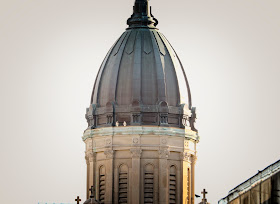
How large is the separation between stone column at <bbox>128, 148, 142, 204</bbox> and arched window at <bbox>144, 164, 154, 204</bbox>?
767mm

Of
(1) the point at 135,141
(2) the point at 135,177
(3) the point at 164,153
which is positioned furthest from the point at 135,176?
(3) the point at 164,153

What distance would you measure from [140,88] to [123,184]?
26.6ft

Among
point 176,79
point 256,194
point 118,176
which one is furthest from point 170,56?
point 256,194

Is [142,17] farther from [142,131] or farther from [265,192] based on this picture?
[265,192]

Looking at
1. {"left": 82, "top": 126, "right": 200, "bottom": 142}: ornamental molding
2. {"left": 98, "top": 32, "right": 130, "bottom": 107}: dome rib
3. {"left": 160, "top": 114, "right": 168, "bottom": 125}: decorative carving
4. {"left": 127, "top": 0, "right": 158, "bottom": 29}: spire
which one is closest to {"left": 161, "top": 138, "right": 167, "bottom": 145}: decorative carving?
{"left": 82, "top": 126, "right": 200, "bottom": 142}: ornamental molding

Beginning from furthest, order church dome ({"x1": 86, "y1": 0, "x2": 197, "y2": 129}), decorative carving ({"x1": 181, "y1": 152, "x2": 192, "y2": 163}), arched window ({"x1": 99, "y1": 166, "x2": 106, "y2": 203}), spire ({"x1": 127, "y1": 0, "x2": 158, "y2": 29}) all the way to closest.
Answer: spire ({"x1": 127, "y1": 0, "x2": 158, "y2": 29}) < decorative carving ({"x1": 181, "y1": 152, "x2": 192, "y2": 163}) < arched window ({"x1": 99, "y1": 166, "x2": 106, "y2": 203}) < church dome ({"x1": 86, "y1": 0, "x2": 197, "y2": 129})

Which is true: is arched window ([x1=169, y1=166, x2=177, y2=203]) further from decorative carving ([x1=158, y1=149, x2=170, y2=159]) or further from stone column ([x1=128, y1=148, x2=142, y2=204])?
stone column ([x1=128, y1=148, x2=142, y2=204])

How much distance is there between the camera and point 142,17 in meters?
147

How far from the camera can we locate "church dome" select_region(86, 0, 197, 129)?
469 ft

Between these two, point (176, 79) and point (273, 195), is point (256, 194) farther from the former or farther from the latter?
point (176, 79)

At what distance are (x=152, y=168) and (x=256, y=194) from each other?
121 ft

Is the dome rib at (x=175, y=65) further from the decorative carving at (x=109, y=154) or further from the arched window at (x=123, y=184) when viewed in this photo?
the arched window at (x=123, y=184)

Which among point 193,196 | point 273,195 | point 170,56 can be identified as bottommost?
point 273,195

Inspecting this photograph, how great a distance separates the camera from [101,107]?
14375 cm
